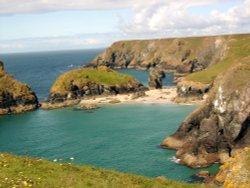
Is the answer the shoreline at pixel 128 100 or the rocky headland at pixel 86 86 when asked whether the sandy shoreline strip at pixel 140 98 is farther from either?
the rocky headland at pixel 86 86

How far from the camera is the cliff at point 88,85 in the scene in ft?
479

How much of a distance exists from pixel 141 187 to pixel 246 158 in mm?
21850

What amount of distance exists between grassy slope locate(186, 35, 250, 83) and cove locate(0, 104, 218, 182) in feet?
89.5

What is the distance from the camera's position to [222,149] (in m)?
68.8

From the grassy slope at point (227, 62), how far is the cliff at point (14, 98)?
61.9m

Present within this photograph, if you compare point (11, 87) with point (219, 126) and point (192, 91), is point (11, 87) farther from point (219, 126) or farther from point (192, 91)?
point (219, 126)

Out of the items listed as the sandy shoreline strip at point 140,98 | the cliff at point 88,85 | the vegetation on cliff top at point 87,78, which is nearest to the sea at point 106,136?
the sandy shoreline strip at point 140,98

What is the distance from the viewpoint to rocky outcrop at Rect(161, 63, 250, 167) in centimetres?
6781

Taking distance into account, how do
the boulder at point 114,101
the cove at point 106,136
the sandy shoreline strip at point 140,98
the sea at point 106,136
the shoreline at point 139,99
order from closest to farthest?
the sea at point 106,136
the cove at point 106,136
the shoreline at point 139,99
the boulder at point 114,101
the sandy shoreline strip at point 140,98

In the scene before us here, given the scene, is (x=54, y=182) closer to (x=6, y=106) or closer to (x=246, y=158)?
(x=246, y=158)

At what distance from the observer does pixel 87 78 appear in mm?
156250

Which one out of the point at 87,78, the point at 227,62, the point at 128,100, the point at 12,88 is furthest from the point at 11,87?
the point at 227,62

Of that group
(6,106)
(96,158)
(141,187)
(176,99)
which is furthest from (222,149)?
(6,106)

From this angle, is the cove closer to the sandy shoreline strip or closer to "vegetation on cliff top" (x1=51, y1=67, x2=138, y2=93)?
the sandy shoreline strip
